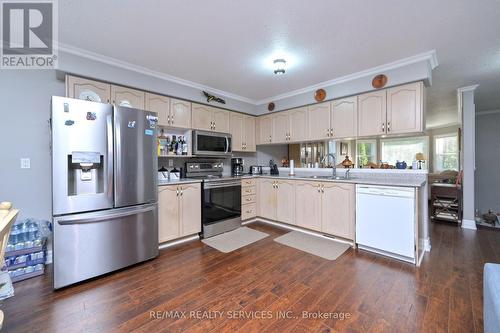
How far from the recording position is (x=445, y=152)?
255 inches

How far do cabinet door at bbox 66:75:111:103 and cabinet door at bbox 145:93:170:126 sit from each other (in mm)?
494

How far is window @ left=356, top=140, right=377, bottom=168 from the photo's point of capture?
374 cm

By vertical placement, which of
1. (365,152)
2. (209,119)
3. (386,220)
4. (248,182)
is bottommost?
(386,220)

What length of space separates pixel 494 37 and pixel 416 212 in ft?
6.61

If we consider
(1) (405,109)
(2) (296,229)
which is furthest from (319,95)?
(2) (296,229)

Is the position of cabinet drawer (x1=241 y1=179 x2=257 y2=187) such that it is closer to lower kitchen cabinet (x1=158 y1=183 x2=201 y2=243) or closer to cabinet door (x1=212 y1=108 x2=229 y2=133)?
lower kitchen cabinet (x1=158 y1=183 x2=201 y2=243)

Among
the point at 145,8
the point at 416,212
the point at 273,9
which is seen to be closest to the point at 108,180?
the point at 145,8

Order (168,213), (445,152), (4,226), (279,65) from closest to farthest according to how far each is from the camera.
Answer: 1. (4,226)
2. (279,65)
3. (168,213)
4. (445,152)

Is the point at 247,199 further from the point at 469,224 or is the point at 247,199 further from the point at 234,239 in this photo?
the point at 469,224

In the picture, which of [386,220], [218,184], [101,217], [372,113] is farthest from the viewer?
[218,184]

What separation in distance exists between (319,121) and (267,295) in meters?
2.82

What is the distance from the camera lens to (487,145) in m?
5.02

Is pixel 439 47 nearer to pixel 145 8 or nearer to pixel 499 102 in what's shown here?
pixel 145 8

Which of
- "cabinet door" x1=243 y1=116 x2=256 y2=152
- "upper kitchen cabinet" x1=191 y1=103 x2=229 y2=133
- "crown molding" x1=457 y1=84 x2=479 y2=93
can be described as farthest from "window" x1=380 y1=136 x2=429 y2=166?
"upper kitchen cabinet" x1=191 y1=103 x2=229 y2=133
